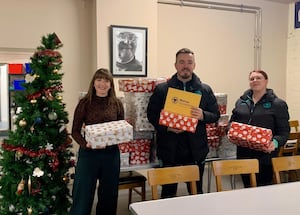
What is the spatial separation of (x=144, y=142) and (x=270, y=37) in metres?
3.88

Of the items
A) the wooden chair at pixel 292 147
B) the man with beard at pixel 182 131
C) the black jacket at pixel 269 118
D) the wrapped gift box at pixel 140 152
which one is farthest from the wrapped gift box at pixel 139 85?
the wooden chair at pixel 292 147

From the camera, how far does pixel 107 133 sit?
2559 mm

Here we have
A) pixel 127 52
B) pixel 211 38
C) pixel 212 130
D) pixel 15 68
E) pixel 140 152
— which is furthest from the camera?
pixel 211 38

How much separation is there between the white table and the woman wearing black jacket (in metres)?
0.69

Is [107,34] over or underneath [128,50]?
over

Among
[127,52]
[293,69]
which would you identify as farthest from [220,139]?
[293,69]

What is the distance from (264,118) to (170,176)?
3.51ft

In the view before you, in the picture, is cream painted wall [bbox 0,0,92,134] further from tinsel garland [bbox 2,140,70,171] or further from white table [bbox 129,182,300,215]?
white table [bbox 129,182,300,215]

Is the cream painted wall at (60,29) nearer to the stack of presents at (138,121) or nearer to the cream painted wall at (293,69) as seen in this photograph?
the stack of presents at (138,121)

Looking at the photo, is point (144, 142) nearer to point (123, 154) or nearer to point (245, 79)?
point (123, 154)

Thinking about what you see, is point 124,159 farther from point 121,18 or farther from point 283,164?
point 121,18

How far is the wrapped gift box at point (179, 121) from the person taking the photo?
283 cm

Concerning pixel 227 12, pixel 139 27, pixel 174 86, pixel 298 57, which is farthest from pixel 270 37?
pixel 174 86

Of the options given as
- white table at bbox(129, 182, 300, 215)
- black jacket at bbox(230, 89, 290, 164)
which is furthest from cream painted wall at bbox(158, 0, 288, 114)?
white table at bbox(129, 182, 300, 215)
